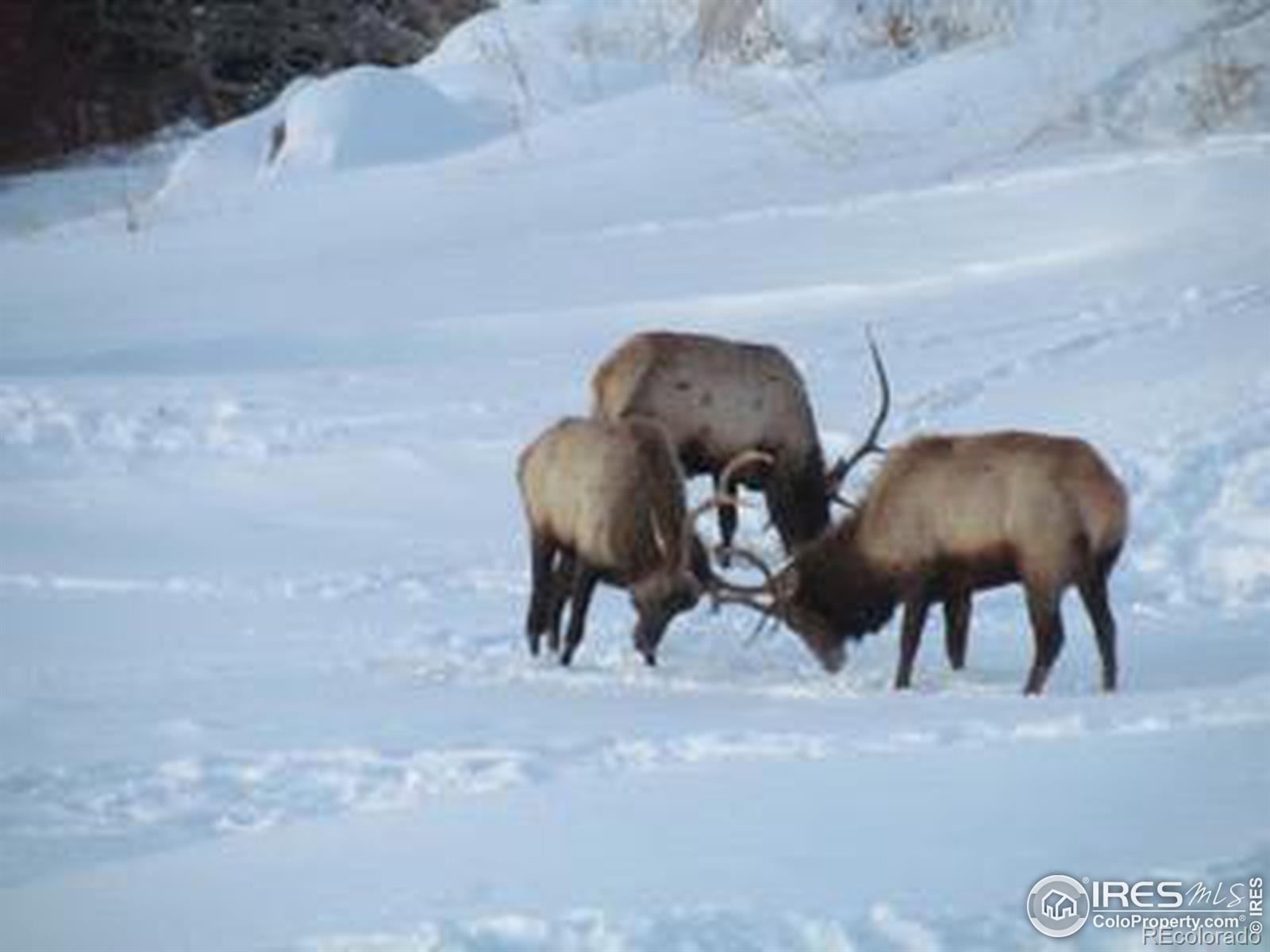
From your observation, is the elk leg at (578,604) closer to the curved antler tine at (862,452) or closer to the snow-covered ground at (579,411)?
the snow-covered ground at (579,411)

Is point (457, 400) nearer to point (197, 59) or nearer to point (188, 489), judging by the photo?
point (188, 489)

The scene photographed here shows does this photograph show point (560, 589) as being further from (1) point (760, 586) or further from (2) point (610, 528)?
(1) point (760, 586)

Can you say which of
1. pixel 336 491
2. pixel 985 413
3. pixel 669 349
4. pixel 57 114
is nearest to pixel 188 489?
pixel 336 491

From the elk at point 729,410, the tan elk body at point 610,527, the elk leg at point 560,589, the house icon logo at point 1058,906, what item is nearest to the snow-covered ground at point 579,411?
the house icon logo at point 1058,906

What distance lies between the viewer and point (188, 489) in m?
14.4

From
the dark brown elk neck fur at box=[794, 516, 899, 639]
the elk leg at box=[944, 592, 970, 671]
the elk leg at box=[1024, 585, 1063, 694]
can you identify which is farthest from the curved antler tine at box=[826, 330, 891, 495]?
the elk leg at box=[1024, 585, 1063, 694]

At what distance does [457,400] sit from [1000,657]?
17.9 ft

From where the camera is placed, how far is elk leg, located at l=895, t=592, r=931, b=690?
1026 centimetres

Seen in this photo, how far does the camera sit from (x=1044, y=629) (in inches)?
389

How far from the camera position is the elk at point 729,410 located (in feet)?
41.5

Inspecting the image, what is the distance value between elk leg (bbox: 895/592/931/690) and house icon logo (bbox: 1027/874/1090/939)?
11.8 feet

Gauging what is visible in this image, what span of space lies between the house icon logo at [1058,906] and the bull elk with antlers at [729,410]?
601cm

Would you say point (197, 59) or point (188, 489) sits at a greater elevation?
point (197, 59)

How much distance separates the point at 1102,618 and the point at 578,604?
2263 mm
